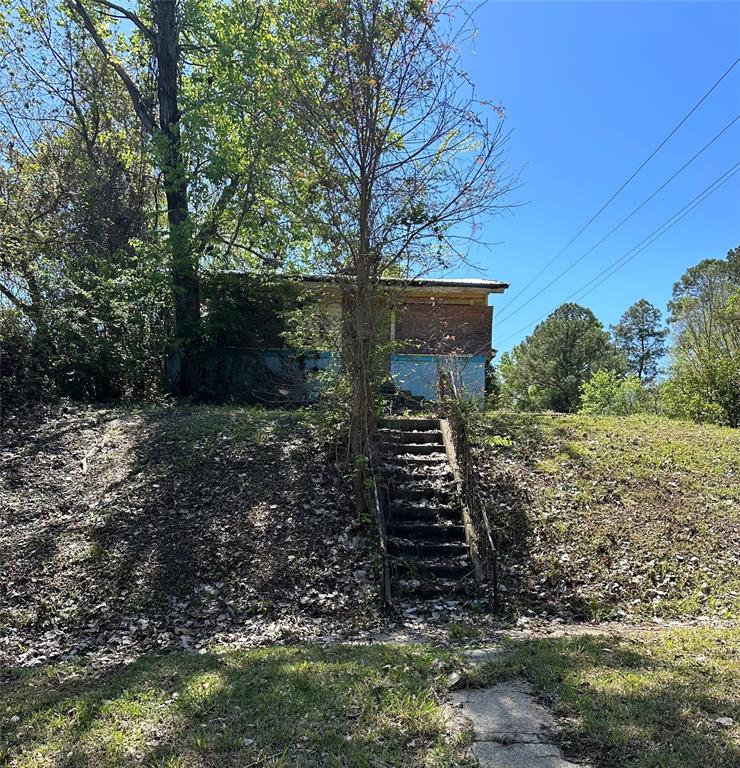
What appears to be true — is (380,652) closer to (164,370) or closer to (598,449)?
(598,449)

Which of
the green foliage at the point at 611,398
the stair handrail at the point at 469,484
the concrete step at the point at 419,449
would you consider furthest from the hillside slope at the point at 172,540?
the green foliage at the point at 611,398

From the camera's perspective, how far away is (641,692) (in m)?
3.35

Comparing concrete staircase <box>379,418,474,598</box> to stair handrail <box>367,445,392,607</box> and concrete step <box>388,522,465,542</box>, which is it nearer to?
concrete step <box>388,522,465,542</box>

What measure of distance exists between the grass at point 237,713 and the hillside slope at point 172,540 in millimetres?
931

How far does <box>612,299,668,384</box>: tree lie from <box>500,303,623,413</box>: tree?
16232mm

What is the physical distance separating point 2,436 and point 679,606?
9123mm

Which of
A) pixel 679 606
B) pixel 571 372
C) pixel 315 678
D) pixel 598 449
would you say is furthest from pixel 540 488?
pixel 571 372

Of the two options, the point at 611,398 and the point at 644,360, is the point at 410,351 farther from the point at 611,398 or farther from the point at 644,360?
the point at 644,360

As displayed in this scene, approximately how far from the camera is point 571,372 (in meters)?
36.8

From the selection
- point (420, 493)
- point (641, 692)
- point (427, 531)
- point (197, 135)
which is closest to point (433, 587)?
point (427, 531)

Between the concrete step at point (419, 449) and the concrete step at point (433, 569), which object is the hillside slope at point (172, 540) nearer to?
the concrete step at point (433, 569)

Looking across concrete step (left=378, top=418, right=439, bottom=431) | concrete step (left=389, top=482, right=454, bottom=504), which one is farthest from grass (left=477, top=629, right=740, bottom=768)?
concrete step (left=378, top=418, right=439, bottom=431)

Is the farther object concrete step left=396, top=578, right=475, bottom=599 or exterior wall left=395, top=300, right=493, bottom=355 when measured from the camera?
exterior wall left=395, top=300, right=493, bottom=355

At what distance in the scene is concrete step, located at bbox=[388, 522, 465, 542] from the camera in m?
6.65
